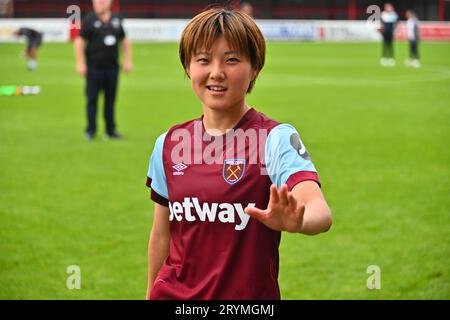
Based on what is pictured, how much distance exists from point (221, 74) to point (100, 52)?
11.1 m

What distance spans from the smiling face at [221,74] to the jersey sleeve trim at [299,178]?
1.28ft

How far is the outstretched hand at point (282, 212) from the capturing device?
2625 mm

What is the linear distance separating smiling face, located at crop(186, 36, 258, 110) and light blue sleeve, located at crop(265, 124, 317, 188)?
0.69 feet

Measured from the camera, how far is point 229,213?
3131 mm

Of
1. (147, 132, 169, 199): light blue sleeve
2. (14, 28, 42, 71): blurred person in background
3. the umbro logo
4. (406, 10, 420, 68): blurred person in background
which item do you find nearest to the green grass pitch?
(147, 132, 169, 199): light blue sleeve

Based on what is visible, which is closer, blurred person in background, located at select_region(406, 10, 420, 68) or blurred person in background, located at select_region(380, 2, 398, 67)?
blurred person in background, located at select_region(406, 10, 420, 68)

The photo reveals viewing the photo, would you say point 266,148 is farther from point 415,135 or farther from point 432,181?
point 415,135

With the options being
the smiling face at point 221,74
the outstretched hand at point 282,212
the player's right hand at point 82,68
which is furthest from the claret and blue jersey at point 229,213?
the player's right hand at point 82,68

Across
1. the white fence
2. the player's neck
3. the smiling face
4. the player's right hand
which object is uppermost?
the smiling face

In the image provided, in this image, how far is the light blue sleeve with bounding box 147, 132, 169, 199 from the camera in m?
3.37

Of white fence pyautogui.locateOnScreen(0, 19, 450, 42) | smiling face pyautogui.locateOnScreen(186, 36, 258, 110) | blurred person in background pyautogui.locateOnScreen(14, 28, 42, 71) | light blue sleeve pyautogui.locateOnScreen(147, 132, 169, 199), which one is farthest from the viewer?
white fence pyautogui.locateOnScreen(0, 19, 450, 42)

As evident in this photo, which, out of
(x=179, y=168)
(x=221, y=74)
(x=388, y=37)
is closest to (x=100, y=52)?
(x=179, y=168)

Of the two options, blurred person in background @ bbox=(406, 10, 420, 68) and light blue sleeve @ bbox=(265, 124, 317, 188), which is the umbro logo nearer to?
light blue sleeve @ bbox=(265, 124, 317, 188)
